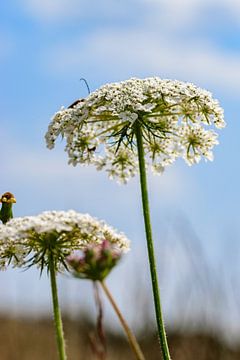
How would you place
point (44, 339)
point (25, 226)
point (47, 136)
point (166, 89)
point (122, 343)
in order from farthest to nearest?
point (122, 343)
point (44, 339)
point (47, 136)
point (166, 89)
point (25, 226)

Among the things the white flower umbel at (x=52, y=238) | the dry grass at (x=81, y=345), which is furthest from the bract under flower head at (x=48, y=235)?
the dry grass at (x=81, y=345)

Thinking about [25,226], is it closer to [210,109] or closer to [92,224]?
[92,224]

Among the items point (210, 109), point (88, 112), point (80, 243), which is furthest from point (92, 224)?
point (210, 109)

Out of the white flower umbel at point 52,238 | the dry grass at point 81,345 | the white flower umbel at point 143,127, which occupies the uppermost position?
the white flower umbel at point 143,127

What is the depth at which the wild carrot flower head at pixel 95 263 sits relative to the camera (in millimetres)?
4324

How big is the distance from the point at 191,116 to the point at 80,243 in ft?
5.81

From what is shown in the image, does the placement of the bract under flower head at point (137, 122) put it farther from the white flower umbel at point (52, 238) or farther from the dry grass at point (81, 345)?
the dry grass at point (81, 345)

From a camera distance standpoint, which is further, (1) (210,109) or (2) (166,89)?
(1) (210,109)

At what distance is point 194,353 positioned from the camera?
470 inches

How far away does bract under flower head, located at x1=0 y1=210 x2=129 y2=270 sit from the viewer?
4969 millimetres

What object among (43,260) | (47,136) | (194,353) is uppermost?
(47,136)

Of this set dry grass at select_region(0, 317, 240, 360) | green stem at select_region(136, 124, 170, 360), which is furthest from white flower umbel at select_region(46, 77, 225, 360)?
dry grass at select_region(0, 317, 240, 360)

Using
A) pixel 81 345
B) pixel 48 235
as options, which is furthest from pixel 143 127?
pixel 81 345

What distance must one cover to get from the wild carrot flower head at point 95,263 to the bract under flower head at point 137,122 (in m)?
1.68
